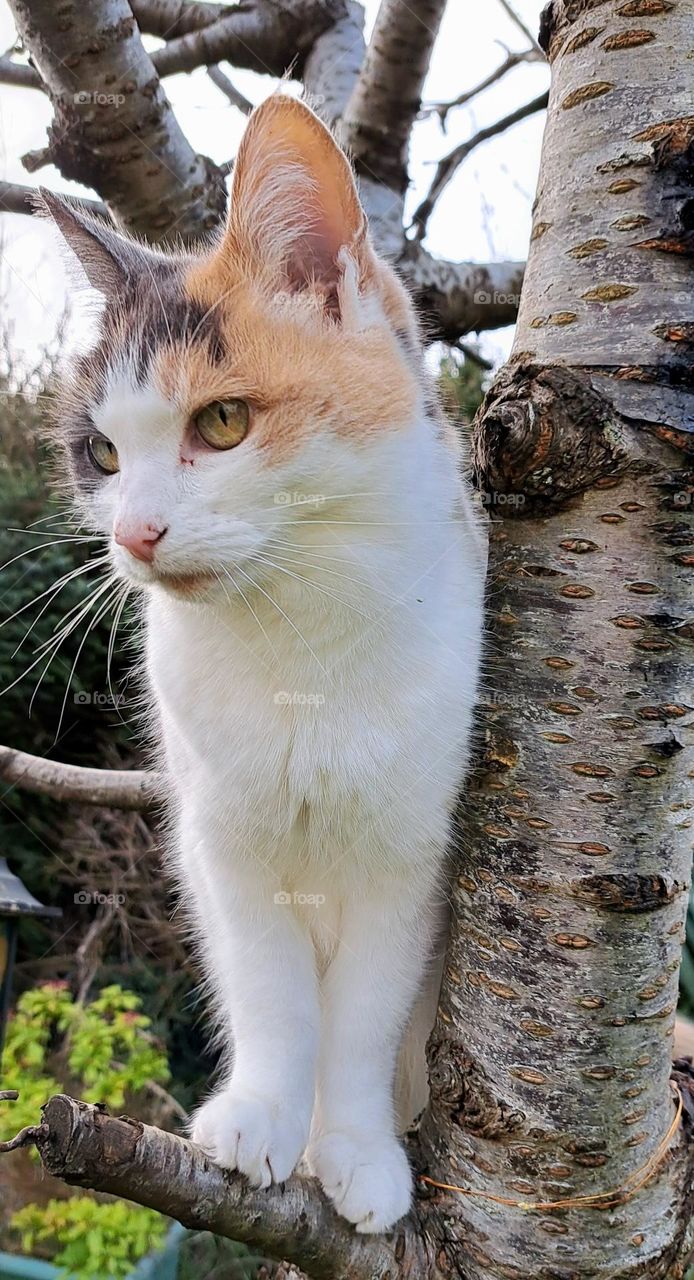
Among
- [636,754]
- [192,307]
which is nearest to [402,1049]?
[636,754]

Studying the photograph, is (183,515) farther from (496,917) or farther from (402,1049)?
(402,1049)

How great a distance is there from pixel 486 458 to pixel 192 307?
14.2 inches

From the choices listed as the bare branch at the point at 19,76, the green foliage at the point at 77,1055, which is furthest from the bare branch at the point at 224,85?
the green foliage at the point at 77,1055

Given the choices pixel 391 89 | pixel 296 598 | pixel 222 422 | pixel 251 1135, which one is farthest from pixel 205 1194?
pixel 391 89

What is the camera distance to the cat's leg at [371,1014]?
0.96 meters

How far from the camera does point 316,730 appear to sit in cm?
88

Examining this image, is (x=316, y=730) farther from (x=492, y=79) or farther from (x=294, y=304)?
(x=492, y=79)

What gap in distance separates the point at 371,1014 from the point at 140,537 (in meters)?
0.58

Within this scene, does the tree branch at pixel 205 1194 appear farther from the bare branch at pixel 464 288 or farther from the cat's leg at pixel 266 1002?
the bare branch at pixel 464 288

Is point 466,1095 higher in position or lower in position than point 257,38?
lower

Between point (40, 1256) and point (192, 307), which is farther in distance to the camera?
point (40, 1256)

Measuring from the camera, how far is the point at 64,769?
4.62ft

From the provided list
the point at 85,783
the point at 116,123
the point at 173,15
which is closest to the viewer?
the point at 116,123

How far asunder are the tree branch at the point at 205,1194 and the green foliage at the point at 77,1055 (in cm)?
146
